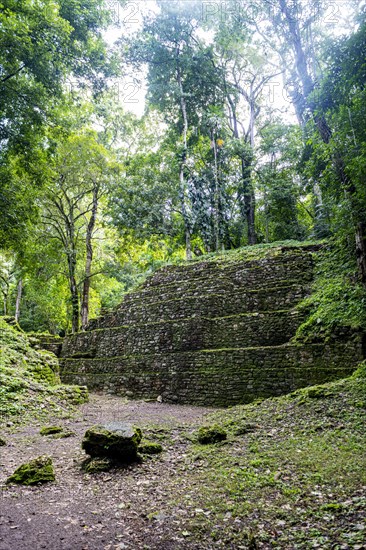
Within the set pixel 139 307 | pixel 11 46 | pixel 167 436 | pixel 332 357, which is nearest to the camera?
pixel 167 436

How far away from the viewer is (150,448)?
5.20m

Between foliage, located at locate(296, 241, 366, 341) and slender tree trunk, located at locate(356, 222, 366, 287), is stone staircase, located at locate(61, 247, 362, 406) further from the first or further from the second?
slender tree trunk, located at locate(356, 222, 366, 287)

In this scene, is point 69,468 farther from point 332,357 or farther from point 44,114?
point 44,114

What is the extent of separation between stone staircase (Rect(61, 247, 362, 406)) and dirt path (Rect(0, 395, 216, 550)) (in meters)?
4.04

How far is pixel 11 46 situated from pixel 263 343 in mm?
9744

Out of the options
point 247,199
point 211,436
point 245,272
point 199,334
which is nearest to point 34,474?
point 211,436

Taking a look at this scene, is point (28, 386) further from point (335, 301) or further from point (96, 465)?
point (335, 301)

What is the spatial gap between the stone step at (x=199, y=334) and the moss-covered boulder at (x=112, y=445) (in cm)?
619

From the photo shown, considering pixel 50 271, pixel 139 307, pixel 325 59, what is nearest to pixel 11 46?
pixel 325 59

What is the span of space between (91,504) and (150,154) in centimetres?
2050

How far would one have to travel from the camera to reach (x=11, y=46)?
7402 millimetres

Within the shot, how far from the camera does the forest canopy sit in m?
8.58

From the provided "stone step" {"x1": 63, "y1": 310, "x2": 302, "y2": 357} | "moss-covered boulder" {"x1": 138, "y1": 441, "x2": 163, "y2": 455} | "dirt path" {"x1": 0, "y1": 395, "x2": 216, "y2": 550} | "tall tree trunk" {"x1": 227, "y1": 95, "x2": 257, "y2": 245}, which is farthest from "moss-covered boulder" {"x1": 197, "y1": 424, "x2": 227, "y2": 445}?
"tall tree trunk" {"x1": 227, "y1": 95, "x2": 257, "y2": 245}

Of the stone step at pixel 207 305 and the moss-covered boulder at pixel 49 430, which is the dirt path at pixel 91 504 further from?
the stone step at pixel 207 305
